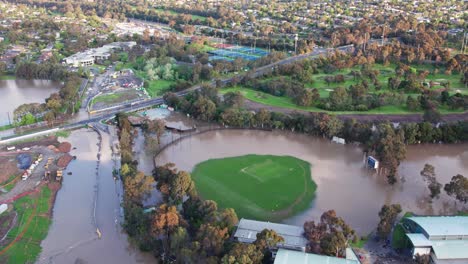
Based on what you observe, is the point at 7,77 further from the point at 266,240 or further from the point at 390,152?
the point at 266,240

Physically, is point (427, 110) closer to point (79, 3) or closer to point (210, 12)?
point (210, 12)

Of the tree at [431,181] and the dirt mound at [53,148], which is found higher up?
the tree at [431,181]

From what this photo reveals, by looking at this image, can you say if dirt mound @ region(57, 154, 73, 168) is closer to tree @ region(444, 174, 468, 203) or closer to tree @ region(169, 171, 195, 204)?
tree @ region(169, 171, 195, 204)

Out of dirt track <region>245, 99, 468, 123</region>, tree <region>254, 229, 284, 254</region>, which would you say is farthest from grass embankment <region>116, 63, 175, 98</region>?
tree <region>254, 229, 284, 254</region>

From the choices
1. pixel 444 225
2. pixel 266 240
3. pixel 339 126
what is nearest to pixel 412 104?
pixel 339 126

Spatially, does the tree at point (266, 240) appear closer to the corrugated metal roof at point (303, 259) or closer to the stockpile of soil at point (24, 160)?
the corrugated metal roof at point (303, 259)

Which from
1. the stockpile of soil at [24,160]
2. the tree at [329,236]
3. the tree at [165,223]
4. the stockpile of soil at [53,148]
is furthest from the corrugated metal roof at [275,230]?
the stockpile of soil at [53,148]

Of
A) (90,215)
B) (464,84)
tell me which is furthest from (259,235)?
(464,84)
